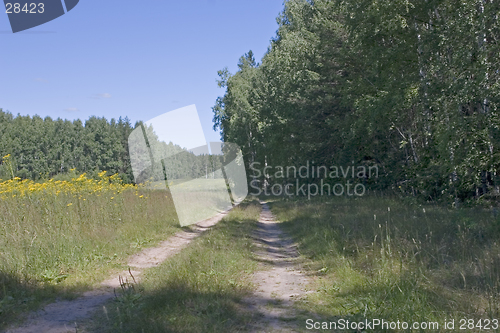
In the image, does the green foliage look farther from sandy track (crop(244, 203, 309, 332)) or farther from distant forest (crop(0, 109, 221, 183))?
sandy track (crop(244, 203, 309, 332))

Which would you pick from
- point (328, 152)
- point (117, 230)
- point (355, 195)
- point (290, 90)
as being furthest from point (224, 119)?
point (117, 230)

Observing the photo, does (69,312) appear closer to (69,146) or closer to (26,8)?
(26,8)

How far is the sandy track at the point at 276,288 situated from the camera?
494 centimetres

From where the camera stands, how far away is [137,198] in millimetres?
14688

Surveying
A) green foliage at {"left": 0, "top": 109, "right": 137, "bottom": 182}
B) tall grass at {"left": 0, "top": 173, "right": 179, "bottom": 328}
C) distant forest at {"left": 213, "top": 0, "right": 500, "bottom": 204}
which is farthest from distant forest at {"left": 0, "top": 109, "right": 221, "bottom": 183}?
tall grass at {"left": 0, "top": 173, "right": 179, "bottom": 328}

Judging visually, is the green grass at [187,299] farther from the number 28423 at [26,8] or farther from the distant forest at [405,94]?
the distant forest at [405,94]

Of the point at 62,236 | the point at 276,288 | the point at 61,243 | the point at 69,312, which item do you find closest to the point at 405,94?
the point at 276,288

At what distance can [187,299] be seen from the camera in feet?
17.9

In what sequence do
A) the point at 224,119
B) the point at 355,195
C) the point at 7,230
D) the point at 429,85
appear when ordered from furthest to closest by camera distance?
the point at 224,119
the point at 355,195
the point at 429,85
the point at 7,230

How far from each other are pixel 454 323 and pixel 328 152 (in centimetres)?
2294

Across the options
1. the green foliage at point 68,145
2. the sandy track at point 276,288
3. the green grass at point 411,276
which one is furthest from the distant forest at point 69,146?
the green grass at point 411,276

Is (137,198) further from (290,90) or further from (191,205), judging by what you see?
(290,90)

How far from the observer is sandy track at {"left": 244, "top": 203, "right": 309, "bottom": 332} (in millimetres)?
4941

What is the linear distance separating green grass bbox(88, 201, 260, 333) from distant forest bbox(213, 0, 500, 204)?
807 centimetres
